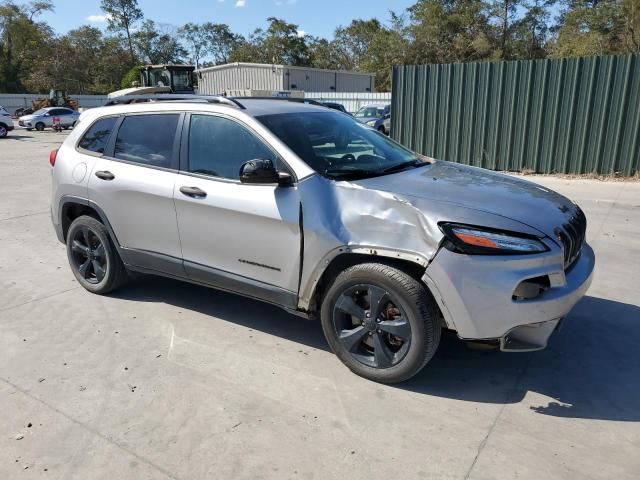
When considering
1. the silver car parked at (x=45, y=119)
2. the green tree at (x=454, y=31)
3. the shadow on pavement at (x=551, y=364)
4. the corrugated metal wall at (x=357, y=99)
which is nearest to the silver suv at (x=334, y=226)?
the shadow on pavement at (x=551, y=364)

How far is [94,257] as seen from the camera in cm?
498

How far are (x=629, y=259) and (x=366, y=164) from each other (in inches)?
148

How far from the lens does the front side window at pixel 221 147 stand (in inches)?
151

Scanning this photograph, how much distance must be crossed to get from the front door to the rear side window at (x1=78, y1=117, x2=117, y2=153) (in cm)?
104

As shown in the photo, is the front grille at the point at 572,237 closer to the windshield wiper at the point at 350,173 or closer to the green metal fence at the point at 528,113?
the windshield wiper at the point at 350,173

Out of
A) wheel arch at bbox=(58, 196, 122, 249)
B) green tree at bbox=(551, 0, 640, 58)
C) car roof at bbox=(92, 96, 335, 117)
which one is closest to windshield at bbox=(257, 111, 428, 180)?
car roof at bbox=(92, 96, 335, 117)

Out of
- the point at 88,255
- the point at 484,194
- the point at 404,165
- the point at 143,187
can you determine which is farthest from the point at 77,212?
the point at 484,194

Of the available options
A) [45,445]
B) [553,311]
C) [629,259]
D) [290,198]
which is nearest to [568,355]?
[553,311]

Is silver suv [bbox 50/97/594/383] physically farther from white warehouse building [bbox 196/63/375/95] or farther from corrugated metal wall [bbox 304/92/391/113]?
white warehouse building [bbox 196/63/375/95]

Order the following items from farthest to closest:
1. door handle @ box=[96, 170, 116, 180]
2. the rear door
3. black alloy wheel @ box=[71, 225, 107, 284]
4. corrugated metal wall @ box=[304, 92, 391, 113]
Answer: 1. corrugated metal wall @ box=[304, 92, 391, 113]
2. black alloy wheel @ box=[71, 225, 107, 284]
3. door handle @ box=[96, 170, 116, 180]
4. the rear door

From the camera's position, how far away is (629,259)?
19.4 ft

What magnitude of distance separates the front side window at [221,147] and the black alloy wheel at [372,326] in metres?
1.11

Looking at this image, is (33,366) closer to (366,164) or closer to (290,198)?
(290,198)

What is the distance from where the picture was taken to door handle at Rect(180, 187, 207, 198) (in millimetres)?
3951
